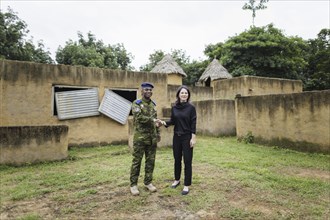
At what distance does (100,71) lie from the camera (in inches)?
374

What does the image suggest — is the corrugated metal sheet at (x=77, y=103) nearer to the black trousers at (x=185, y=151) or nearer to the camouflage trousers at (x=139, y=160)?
the camouflage trousers at (x=139, y=160)

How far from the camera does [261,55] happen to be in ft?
70.8

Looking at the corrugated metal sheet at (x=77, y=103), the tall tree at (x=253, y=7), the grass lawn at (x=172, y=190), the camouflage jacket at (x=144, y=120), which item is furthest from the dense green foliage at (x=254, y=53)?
the camouflage jacket at (x=144, y=120)

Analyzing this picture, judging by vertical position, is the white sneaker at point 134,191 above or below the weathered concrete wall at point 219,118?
below

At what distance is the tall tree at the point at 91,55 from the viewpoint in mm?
24141

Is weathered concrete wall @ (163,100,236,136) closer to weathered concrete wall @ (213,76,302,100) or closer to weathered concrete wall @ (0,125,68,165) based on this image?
weathered concrete wall @ (213,76,302,100)

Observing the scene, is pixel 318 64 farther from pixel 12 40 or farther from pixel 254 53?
pixel 12 40

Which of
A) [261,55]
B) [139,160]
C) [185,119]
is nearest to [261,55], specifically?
[261,55]

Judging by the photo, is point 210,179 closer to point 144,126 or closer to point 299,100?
point 144,126

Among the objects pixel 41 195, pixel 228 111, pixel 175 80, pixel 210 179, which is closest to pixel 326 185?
pixel 210 179

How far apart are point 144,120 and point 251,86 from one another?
12469 mm

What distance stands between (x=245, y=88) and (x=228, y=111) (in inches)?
139

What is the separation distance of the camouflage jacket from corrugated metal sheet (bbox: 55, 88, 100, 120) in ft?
18.2

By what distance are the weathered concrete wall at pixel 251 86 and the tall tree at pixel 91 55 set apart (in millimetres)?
13097
